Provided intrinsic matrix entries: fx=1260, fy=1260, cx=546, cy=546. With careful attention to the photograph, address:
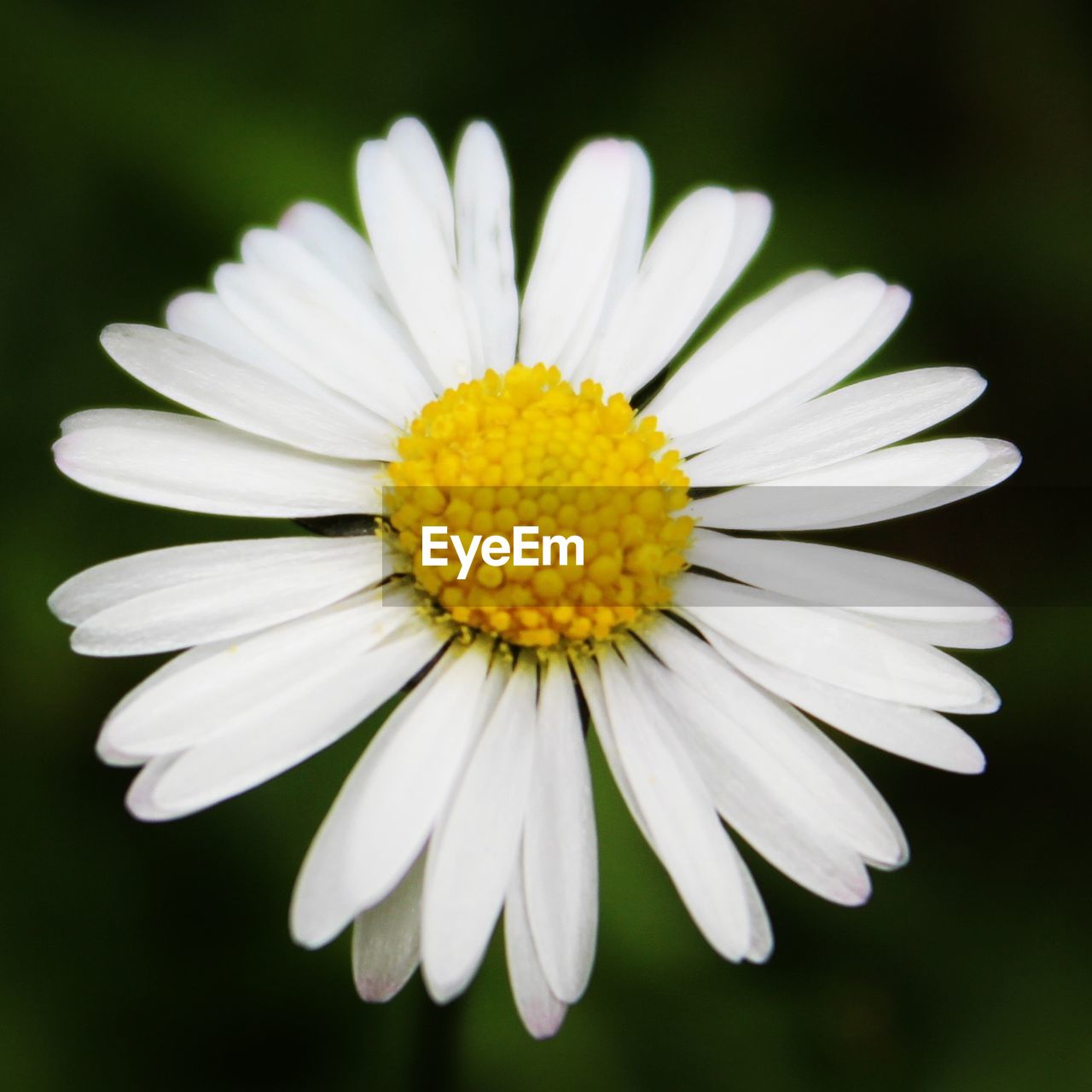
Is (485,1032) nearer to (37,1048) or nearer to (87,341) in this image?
(37,1048)

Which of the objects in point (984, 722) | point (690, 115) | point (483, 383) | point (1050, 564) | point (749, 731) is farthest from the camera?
point (690, 115)

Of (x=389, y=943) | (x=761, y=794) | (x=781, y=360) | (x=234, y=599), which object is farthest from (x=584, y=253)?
Result: (x=389, y=943)

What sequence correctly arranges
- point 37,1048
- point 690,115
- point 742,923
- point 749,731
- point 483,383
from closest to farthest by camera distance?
point 742,923 → point 749,731 → point 483,383 → point 37,1048 → point 690,115

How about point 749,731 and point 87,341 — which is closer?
point 749,731

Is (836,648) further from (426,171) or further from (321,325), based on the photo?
(426,171)

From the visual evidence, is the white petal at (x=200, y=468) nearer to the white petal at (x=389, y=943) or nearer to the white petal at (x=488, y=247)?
the white petal at (x=488, y=247)

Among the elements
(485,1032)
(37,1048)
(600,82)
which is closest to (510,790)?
(485,1032)

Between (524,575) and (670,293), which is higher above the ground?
(670,293)
